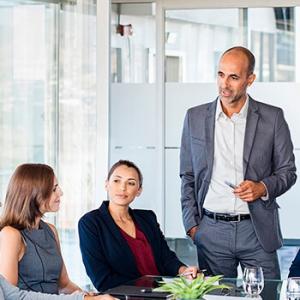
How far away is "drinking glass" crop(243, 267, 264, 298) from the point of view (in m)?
3.12

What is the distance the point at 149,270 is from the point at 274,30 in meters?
2.82

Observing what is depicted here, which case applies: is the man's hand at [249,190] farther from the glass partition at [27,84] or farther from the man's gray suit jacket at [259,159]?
the glass partition at [27,84]

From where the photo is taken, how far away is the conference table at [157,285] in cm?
326

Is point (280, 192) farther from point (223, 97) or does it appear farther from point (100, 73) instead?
point (100, 73)

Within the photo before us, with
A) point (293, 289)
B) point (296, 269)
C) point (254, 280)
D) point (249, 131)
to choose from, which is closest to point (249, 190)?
point (249, 131)

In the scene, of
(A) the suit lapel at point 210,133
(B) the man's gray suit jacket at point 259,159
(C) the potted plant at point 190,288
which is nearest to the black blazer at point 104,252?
(B) the man's gray suit jacket at point 259,159

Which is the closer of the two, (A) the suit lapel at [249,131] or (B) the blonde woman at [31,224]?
(B) the blonde woman at [31,224]

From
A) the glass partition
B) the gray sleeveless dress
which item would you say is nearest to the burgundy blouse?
the gray sleeveless dress

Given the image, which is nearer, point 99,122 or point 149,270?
point 149,270

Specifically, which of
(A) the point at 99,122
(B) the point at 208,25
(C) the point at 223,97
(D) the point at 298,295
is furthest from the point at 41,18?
(D) the point at 298,295

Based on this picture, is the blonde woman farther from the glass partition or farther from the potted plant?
the glass partition

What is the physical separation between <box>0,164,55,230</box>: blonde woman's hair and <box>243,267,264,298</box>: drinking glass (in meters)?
0.91

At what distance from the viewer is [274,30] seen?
6305mm

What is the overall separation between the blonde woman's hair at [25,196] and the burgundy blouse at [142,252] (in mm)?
557
